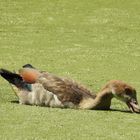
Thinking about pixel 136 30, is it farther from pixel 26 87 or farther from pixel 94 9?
pixel 26 87

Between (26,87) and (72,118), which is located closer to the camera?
(72,118)

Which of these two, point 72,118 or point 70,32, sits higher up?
point 70,32

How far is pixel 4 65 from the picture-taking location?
43.2ft

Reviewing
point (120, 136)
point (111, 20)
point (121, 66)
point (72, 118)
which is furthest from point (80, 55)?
point (120, 136)

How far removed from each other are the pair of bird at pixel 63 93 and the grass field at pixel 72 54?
0.21 metres

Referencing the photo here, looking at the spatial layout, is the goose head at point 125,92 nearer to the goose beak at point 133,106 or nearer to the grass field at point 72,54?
the goose beak at point 133,106

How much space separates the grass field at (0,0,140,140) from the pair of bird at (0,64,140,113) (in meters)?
0.21

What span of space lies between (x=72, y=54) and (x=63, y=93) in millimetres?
5199

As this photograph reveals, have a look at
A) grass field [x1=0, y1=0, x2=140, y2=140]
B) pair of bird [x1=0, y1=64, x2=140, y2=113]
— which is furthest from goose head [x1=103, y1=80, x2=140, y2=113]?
grass field [x1=0, y1=0, x2=140, y2=140]

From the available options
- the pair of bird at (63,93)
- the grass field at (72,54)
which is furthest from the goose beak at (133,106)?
the grass field at (72,54)

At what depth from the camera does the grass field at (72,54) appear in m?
8.02

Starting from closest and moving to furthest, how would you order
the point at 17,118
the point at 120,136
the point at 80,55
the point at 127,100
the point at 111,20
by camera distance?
the point at 120,136 → the point at 17,118 → the point at 127,100 → the point at 80,55 → the point at 111,20

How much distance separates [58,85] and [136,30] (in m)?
8.29

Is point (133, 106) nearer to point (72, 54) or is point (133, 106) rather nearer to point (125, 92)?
point (125, 92)
